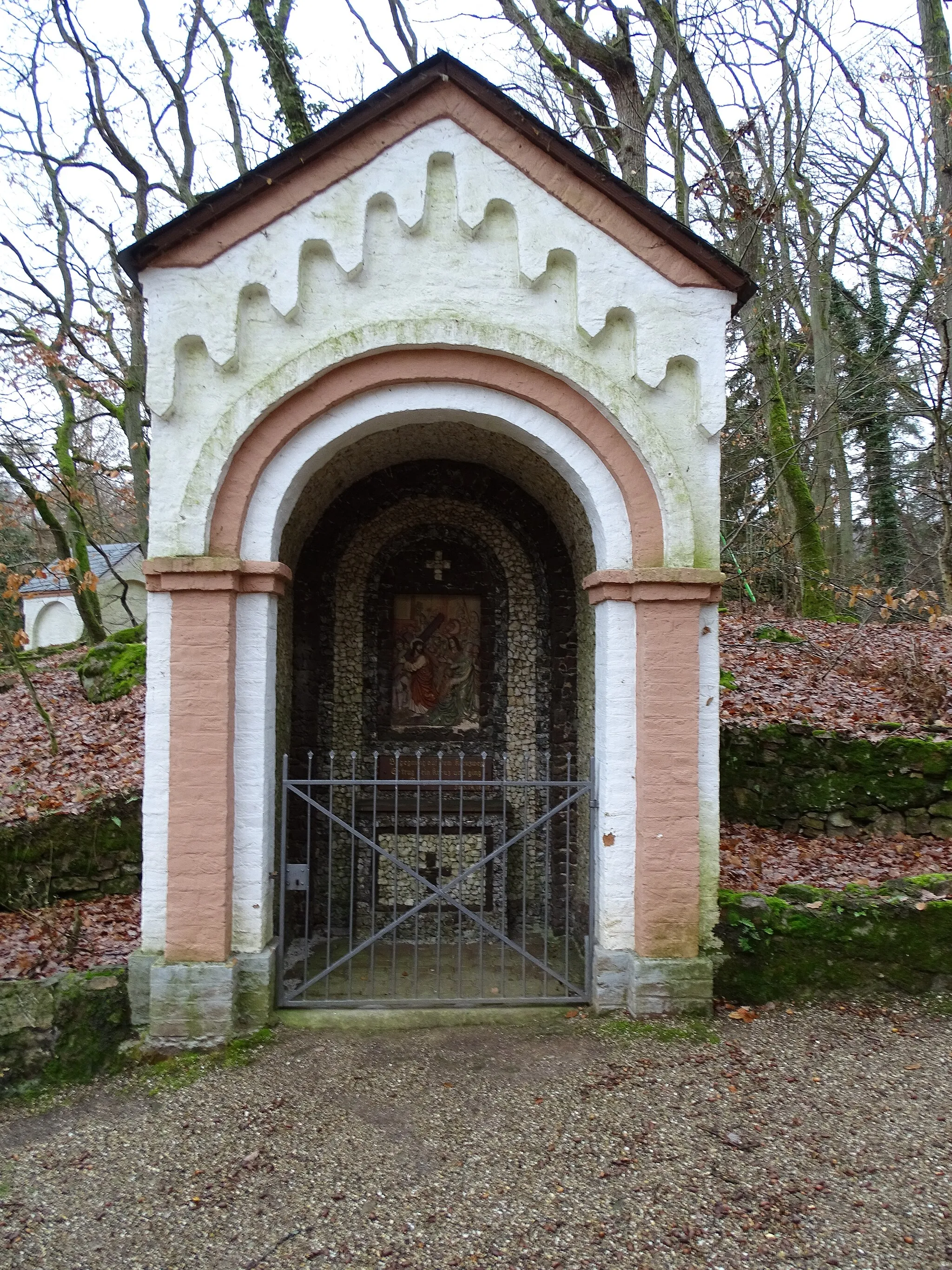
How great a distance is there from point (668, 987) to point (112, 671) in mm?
8326

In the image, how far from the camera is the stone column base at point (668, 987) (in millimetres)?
4730

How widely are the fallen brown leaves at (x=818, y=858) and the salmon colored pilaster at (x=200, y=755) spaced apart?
3.47 metres

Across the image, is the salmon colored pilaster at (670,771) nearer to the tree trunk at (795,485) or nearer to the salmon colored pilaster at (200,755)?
the salmon colored pilaster at (200,755)

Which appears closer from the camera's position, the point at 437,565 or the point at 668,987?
the point at 668,987

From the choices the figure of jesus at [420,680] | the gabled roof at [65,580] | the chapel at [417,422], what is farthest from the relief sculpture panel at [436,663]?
the gabled roof at [65,580]

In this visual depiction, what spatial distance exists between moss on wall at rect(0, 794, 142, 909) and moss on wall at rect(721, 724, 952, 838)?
16.5 feet

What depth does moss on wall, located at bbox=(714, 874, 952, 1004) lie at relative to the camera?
490cm

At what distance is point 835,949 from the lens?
4930mm

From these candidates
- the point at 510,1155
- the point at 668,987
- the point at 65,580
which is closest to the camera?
the point at 510,1155

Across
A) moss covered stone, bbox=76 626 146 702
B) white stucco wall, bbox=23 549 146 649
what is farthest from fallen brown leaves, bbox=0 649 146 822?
white stucco wall, bbox=23 549 146 649

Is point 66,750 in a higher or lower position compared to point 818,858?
higher

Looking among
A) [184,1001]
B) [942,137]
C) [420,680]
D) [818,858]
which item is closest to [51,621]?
[420,680]

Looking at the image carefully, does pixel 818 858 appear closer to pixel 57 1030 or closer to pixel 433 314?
pixel 433 314

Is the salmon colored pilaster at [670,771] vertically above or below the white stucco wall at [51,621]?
below
